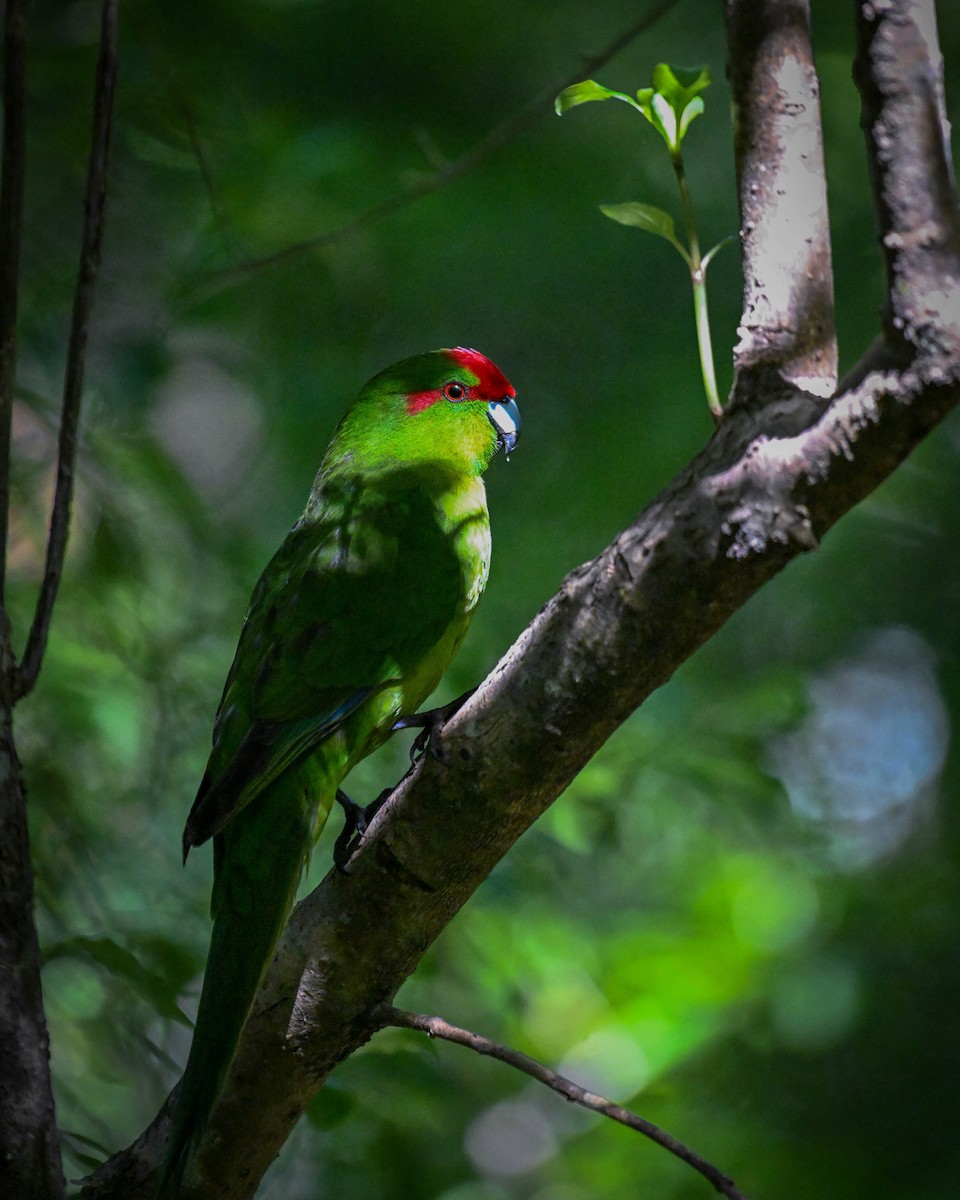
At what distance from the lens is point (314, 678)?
6.62 feet

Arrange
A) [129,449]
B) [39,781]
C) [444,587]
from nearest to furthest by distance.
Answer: [444,587]
[39,781]
[129,449]

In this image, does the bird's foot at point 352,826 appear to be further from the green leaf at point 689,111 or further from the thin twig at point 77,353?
the green leaf at point 689,111

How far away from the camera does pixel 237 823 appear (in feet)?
6.36

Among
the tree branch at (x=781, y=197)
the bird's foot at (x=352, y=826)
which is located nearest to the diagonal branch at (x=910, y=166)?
the tree branch at (x=781, y=197)

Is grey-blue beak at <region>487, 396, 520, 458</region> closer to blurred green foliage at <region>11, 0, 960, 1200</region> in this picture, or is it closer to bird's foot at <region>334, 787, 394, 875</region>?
blurred green foliage at <region>11, 0, 960, 1200</region>

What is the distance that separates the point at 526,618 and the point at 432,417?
3.53 feet

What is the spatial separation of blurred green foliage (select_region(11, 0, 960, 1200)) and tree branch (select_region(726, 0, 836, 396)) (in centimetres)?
173

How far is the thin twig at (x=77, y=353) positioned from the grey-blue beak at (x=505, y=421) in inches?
39.7

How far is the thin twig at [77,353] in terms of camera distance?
186cm

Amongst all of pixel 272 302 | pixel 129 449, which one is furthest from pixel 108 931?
pixel 272 302

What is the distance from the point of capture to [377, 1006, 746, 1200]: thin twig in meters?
1.36

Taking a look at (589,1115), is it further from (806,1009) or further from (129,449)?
(129,449)

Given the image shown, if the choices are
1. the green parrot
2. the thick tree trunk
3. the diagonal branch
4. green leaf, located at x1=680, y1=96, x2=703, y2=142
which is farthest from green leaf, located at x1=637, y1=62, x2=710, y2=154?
the thick tree trunk

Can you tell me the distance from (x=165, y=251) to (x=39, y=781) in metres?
1.77
